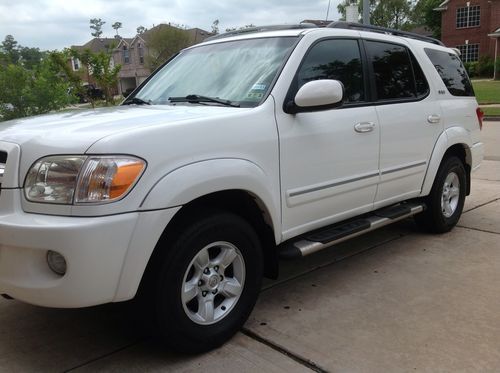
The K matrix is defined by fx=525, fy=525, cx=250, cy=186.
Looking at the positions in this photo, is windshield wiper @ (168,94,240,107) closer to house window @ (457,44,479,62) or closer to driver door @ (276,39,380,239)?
driver door @ (276,39,380,239)

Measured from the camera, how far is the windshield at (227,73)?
3557mm

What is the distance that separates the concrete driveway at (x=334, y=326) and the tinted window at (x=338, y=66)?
1459 mm

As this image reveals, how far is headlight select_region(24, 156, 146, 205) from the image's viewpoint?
2535mm

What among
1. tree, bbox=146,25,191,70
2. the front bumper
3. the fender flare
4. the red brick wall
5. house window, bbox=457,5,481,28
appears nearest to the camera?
the front bumper

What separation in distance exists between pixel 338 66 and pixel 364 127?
0.51m

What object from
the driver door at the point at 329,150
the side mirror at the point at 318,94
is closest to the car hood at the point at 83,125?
the side mirror at the point at 318,94

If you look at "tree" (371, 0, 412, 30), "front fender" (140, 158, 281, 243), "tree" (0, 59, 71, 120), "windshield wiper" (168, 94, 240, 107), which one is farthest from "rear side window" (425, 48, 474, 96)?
"tree" (371, 0, 412, 30)

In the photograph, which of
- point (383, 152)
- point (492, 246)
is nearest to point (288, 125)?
point (383, 152)

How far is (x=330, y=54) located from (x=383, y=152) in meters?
0.89

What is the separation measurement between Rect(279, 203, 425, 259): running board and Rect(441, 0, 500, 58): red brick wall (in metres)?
46.2

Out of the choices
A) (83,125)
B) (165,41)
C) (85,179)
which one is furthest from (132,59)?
(85,179)

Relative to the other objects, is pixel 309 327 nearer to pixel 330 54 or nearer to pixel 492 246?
pixel 330 54

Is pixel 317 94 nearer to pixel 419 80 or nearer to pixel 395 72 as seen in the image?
pixel 395 72

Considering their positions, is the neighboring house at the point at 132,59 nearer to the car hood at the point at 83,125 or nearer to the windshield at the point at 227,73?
the windshield at the point at 227,73
